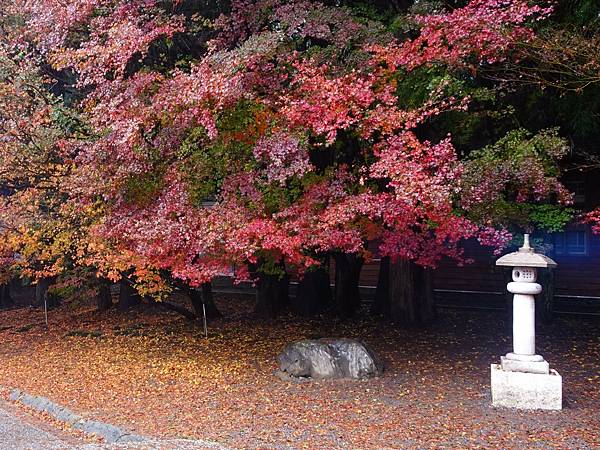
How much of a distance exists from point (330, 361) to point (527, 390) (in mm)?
2888

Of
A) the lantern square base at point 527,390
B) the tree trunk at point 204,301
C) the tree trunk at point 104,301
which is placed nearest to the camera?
the lantern square base at point 527,390

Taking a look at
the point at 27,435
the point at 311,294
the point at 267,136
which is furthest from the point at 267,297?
the point at 27,435

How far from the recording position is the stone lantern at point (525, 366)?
280 inches

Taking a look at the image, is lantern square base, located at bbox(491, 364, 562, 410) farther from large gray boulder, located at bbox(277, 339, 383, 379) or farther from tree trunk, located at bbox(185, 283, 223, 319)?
tree trunk, located at bbox(185, 283, 223, 319)

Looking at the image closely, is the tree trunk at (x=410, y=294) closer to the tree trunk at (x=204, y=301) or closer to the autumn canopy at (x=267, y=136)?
the autumn canopy at (x=267, y=136)

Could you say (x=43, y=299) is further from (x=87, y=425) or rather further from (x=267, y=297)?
(x=87, y=425)

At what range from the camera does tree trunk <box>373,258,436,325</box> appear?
12.6 m

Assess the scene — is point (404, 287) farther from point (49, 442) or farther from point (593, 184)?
point (49, 442)

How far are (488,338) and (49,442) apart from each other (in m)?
8.41

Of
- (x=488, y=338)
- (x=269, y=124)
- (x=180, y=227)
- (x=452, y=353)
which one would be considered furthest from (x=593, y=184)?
(x=180, y=227)

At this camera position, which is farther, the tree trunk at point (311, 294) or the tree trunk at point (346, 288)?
the tree trunk at point (311, 294)

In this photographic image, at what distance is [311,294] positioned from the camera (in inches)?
577

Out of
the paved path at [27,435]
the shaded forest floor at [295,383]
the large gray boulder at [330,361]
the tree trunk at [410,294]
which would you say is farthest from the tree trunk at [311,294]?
the paved path at [27,435]

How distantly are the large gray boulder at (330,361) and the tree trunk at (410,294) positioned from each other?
3.65 meters
